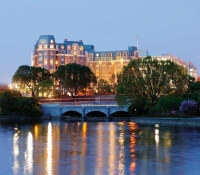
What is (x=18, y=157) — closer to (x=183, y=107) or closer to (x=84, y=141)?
(x=84, y=141)

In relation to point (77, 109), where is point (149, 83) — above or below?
above

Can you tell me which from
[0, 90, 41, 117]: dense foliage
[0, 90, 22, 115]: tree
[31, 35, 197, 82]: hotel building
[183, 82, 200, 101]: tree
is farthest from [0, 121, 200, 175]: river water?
[31, 35, 197, 82]: hotel building

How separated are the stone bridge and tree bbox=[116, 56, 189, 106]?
Result: 40.2 feet

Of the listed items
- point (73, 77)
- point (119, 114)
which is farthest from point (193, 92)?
point (73, 77)

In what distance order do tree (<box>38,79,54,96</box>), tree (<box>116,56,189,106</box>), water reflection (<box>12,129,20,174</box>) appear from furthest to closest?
tree (<box>38,79,54,96</box>) → tree (<box>116,56,189,106</box>) → water reflection (<box>12,129,20,174</box>)

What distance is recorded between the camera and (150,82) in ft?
278

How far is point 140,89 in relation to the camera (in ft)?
283

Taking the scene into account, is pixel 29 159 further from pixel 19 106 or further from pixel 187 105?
pixel 19 106

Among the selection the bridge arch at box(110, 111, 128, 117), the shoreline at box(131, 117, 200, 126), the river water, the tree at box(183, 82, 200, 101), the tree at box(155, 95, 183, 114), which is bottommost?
the river water

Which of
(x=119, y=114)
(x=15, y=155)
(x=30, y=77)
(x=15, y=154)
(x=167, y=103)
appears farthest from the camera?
(x=30, y=77)

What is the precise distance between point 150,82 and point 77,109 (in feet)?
86.0

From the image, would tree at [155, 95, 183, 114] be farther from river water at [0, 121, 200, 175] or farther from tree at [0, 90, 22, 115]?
tree at [0, 90, 22, 115]

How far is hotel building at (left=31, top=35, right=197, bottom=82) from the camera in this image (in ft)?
597

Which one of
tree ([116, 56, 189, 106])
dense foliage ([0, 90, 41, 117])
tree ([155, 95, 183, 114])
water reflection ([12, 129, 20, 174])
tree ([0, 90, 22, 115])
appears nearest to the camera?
water reflection ([12, 129, 20, 174])
